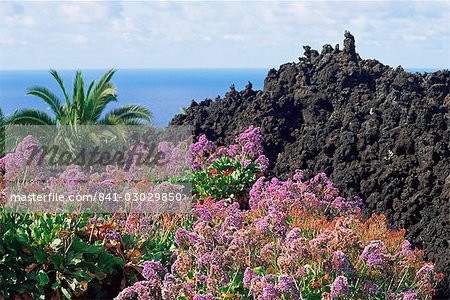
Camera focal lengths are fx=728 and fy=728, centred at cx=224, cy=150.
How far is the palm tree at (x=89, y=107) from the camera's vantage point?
14.6 meters

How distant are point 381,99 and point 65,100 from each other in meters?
8.51

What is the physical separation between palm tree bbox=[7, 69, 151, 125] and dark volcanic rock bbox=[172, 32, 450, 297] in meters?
5.22

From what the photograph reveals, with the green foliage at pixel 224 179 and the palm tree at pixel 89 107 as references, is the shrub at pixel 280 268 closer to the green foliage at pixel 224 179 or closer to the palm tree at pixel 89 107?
the green foliage at pixel 224 179

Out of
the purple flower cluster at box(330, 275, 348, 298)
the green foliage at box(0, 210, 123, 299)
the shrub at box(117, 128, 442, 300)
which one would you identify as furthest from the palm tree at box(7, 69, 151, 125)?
the purple flower cluster at box(330, 275, 348, 298)

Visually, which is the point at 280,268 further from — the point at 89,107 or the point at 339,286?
the point at 89,107

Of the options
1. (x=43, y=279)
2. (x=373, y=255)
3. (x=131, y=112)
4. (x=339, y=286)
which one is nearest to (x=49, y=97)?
(x=131, y=112)

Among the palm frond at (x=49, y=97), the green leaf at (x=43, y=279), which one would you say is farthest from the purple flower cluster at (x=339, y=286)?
the palm frond at (x=49, y=97)

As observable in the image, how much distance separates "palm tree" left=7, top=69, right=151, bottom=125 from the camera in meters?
14.6

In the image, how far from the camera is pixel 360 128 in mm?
7820

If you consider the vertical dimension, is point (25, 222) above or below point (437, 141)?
below

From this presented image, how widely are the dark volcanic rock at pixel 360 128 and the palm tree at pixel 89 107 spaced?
5219 mm

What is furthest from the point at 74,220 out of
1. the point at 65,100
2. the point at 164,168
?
the point at 65,100

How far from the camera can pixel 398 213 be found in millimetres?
6367

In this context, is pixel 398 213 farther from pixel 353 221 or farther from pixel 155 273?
pixel 155 273
